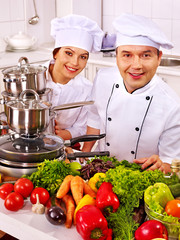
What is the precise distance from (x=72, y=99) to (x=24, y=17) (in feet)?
7.55

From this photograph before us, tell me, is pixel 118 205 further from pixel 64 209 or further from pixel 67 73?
pixel 67 73

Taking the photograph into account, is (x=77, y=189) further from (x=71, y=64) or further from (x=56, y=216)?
(x=71, y=64)

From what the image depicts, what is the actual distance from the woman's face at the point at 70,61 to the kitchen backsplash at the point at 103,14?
205 centimetres

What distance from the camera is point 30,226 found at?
48.0 inches

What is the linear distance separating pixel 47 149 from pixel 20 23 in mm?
3126

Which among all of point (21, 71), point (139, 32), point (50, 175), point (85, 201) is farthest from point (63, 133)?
point (85, 201)

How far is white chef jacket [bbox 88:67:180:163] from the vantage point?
193 cm

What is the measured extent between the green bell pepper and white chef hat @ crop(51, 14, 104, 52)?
43.9 inches

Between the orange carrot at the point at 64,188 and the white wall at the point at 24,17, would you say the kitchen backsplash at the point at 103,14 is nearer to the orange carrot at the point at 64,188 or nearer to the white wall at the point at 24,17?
the white wall at the point at 24,17

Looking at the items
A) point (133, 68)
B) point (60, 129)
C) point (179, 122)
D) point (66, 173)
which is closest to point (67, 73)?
point (60, 129)

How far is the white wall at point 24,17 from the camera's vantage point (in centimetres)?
416

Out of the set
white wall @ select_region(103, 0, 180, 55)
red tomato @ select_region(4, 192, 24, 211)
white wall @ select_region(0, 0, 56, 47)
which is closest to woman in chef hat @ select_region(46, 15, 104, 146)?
red tomato @ select_region(4, 192, 24, 211)

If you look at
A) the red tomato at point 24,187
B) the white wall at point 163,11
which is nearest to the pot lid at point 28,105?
the red tomato at point 24,187

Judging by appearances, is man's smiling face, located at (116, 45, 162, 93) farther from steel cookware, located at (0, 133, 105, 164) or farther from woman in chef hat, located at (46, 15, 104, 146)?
steel cookware, located at (0, 133, 105, 164)
